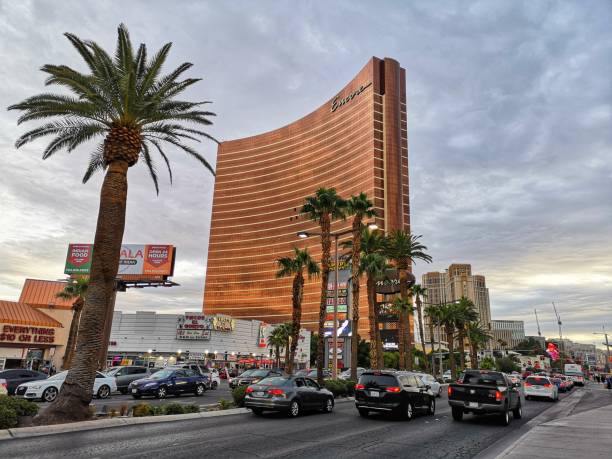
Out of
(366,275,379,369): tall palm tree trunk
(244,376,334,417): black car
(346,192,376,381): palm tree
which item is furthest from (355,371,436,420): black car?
(366,275,379,369): tall palm tree trunk

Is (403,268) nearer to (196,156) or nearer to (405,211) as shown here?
(196,156)

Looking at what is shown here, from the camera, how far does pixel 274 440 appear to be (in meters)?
11.0

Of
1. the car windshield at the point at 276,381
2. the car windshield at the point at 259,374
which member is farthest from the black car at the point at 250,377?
the car windshield at the point at 276,381

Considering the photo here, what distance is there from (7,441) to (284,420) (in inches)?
315

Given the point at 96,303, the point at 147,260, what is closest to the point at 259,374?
the point at 96,303

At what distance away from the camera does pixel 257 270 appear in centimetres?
18638

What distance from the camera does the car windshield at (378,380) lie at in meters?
15.7

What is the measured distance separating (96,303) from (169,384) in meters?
10.9

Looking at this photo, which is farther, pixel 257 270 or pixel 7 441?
pixel 257 270

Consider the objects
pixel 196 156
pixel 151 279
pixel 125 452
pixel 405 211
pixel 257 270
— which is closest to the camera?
pixel 125 452

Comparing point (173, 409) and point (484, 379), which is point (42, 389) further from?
point (484, 379)

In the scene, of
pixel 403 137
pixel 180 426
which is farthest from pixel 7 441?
pixel 403 137

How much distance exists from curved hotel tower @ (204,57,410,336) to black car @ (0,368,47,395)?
11507 cm

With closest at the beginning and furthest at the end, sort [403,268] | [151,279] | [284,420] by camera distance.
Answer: [284,420] < [403,268] < [151,279]
